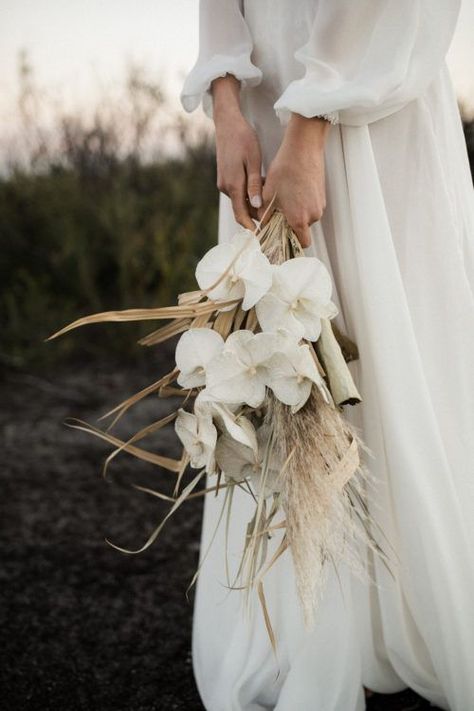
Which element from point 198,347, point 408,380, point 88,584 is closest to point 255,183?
point 198,347

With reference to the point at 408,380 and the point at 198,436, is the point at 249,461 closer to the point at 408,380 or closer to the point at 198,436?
the point at 198,436

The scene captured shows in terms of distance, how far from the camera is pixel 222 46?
1502mm

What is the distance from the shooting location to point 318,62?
132cm

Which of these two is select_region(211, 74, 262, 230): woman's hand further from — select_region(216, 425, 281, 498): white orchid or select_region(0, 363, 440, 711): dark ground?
select_region(0, 363, 440, 711): dark ground

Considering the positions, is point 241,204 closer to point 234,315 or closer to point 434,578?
point 234,315

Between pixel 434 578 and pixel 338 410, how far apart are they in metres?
0.43

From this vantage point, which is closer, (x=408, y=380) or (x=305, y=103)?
(x=305, y=103)

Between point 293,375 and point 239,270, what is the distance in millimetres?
210

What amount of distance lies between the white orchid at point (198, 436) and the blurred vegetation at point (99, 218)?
3.09 m

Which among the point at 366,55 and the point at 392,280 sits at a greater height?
the point at 366,55

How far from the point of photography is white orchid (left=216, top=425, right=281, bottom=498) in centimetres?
125

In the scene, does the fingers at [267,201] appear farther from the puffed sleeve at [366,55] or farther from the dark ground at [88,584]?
the dark ground at [88,584]

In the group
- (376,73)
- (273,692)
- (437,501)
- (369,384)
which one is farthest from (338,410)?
(273,692)

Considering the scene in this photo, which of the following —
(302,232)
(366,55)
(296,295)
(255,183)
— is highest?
(366,55)
